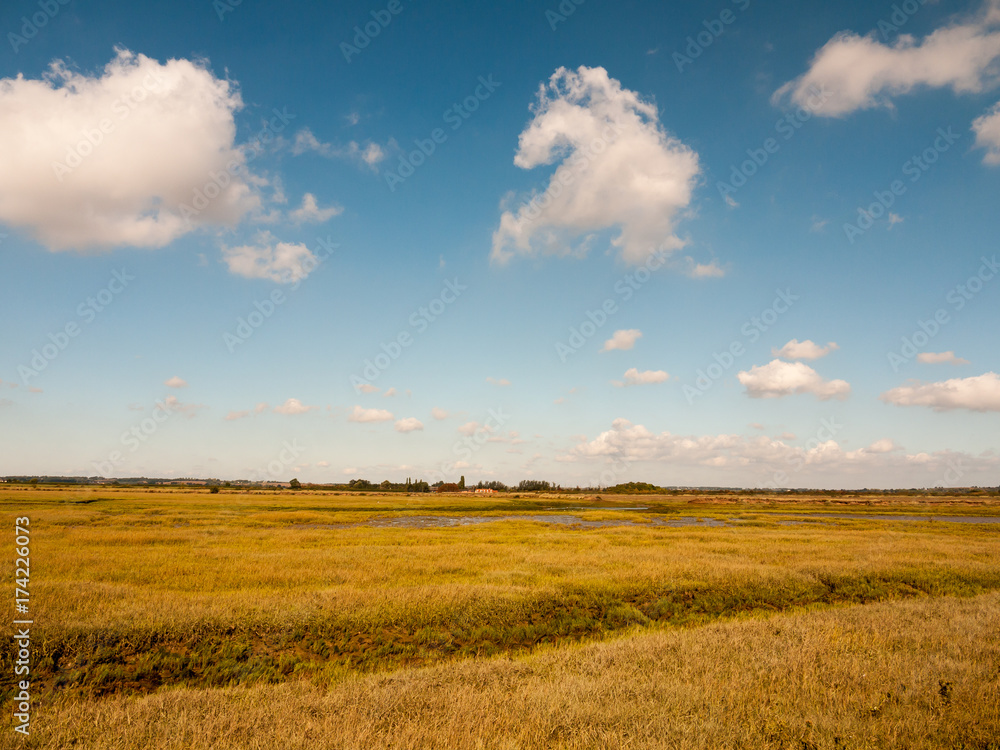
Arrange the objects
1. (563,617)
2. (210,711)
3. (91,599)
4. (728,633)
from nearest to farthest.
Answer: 1. (210,711)
2. (728,633)
3. (91,599)
4. (563,617)

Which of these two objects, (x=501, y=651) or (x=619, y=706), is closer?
(x=619, y=706)

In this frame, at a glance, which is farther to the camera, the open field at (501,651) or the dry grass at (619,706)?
the open field at (501,651)

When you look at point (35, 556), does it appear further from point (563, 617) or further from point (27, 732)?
point (563, 617)

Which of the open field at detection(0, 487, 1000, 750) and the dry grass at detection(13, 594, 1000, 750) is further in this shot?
the open field at detection(0, 487, 1000, 750)

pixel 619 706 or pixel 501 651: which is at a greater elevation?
pixel 619 706

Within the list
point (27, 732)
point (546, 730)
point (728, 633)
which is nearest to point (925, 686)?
point (728, 633)

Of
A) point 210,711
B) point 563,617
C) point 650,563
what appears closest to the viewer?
point 210,711

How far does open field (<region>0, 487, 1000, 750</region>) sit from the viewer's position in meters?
6.61

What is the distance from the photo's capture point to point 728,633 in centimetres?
1158

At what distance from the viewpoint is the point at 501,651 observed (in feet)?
41.3

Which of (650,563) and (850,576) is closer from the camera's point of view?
(850,576)

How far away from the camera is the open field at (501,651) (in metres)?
6.61

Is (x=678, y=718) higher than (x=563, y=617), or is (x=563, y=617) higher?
(x=678, y=718)

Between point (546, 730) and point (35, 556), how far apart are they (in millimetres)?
26401
